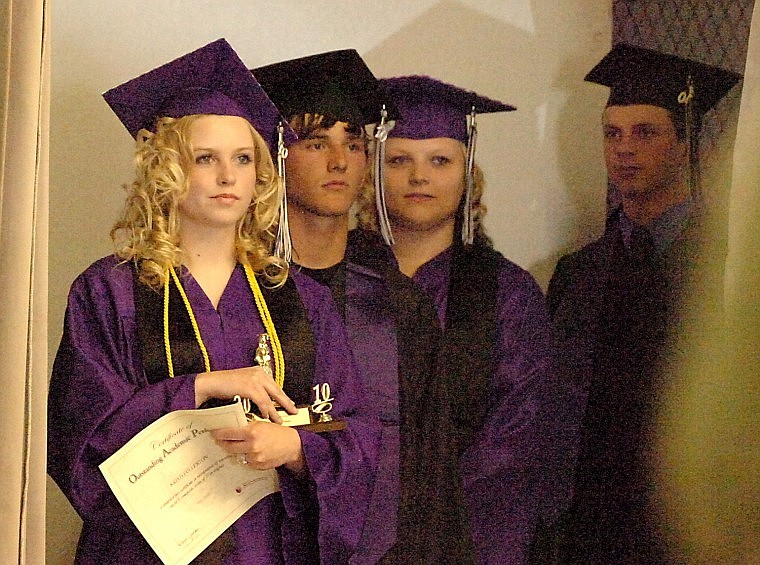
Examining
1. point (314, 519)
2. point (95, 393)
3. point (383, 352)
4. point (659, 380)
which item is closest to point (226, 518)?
point (314, 519)

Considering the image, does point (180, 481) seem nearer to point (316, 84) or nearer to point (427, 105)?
point (316, 84)

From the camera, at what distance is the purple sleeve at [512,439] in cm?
166

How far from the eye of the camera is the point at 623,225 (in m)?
1.87

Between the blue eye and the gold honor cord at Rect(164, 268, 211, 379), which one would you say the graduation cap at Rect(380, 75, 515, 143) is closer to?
the blue eye

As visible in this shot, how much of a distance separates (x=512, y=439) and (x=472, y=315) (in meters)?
0.22

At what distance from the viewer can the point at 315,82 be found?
5.16 ft

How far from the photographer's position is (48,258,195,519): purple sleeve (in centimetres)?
129

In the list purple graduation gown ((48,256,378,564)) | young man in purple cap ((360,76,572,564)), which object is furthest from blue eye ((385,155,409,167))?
purple graduation gown ((48,256,378,564))

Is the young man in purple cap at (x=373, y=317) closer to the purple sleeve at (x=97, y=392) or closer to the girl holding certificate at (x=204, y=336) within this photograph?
the girl holding certificate at (x=204, y=336)

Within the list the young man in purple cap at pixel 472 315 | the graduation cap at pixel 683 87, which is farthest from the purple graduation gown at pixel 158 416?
the graduation cap at pixel 683 87

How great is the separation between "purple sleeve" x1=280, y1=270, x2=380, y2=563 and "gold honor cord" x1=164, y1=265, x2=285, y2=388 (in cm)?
7

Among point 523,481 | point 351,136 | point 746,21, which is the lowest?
point 523,481

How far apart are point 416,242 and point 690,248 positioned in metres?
0.48

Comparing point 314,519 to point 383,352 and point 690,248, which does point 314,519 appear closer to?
point 383,352
